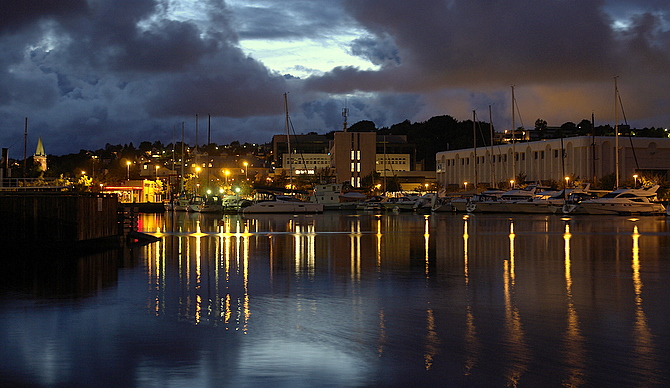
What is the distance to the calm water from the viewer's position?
32.0ft

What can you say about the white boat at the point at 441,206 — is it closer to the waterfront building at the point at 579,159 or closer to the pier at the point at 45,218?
the waterfront building at the point at 579,159

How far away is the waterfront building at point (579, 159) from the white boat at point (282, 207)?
85.1ft

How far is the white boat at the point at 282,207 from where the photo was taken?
8338 cm

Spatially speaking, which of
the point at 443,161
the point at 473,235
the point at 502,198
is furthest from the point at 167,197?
the point at 473,235

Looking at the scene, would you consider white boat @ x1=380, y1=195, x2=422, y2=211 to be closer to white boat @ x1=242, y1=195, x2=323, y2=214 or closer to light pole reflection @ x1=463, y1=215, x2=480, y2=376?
white boat @ x1=242, y1=195, x2=323, y2=214

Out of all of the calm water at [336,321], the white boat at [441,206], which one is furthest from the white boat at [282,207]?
the calm water at [336,321]

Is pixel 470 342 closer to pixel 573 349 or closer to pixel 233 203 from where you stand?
pixel 573 349

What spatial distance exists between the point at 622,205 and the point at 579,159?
4252 cm

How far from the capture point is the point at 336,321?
13.4 meters

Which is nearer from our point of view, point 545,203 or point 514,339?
point 514,339

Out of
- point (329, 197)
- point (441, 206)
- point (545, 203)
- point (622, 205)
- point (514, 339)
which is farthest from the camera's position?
point (329, 197)

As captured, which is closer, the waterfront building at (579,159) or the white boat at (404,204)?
the white boat at (404,204)

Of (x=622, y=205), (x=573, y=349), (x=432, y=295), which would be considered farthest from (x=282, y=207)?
(x=573, y=349)

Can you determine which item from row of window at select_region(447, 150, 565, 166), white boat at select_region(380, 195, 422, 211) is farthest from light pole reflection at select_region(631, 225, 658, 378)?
row of window at select_region(447, 150, 565, 166)
